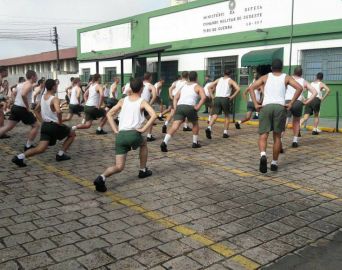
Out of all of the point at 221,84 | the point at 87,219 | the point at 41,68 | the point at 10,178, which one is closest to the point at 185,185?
the point at 87,219

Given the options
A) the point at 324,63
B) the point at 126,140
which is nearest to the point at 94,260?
the point at 126,140

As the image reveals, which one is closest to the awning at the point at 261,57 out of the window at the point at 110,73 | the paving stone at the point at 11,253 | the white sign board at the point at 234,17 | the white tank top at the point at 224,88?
the white sign board at the point at 234,17

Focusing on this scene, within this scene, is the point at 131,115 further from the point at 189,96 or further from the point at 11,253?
the point at 189,96

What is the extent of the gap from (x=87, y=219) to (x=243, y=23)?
48.8 feet

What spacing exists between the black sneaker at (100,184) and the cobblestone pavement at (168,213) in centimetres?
10

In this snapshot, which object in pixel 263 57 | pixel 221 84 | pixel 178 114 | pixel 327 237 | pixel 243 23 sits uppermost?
pixel 243 23

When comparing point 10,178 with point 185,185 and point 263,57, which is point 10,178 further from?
point 263,57

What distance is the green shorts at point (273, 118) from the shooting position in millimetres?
6535

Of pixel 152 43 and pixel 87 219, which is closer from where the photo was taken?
pixel 87 219

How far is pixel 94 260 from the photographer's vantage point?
342 centimetres

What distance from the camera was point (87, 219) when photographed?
4391mm

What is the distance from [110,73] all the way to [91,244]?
23.6m

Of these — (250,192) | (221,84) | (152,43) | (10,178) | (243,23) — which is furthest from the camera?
(152,43)

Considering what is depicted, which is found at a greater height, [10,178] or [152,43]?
[152,43]
